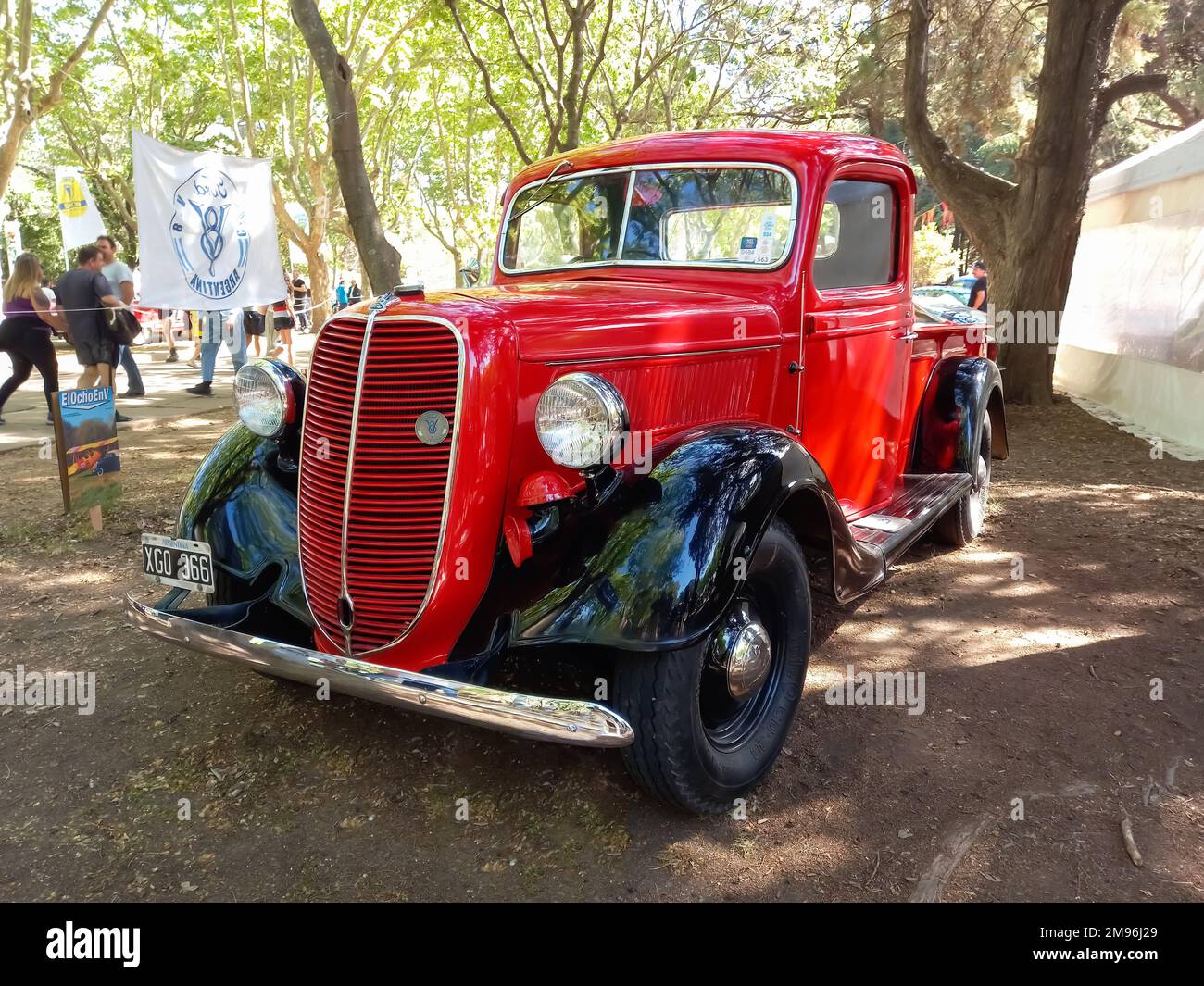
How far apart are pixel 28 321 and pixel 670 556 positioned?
23.9 feet

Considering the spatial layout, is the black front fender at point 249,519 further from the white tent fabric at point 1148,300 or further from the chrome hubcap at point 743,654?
Result: the white tent fabric at point 1148,300

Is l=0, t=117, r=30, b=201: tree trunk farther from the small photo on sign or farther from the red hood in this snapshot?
the red hood

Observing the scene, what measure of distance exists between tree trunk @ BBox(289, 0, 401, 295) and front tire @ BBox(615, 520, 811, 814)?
164 inches

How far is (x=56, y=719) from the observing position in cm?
316

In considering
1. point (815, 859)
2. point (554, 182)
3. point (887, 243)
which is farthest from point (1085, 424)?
point (815, 859)

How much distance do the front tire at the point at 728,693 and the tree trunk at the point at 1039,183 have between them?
7296 mm

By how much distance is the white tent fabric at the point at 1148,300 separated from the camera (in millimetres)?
7773

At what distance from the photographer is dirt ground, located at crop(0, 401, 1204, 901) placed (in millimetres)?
2352

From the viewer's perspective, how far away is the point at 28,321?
24.4 feet

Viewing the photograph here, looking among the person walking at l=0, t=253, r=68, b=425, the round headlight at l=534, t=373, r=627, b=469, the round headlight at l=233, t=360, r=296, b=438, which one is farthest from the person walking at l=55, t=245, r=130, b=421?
the round headlight at l=534, t=373, r=627, b=469

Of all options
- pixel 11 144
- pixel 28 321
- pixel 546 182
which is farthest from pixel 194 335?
pixel 546 182

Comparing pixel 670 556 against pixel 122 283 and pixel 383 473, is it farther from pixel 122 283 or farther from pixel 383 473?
pixel 122 283

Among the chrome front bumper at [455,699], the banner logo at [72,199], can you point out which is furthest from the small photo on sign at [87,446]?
the banner logo at [72,199]

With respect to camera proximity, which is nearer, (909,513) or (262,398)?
(262,398)
